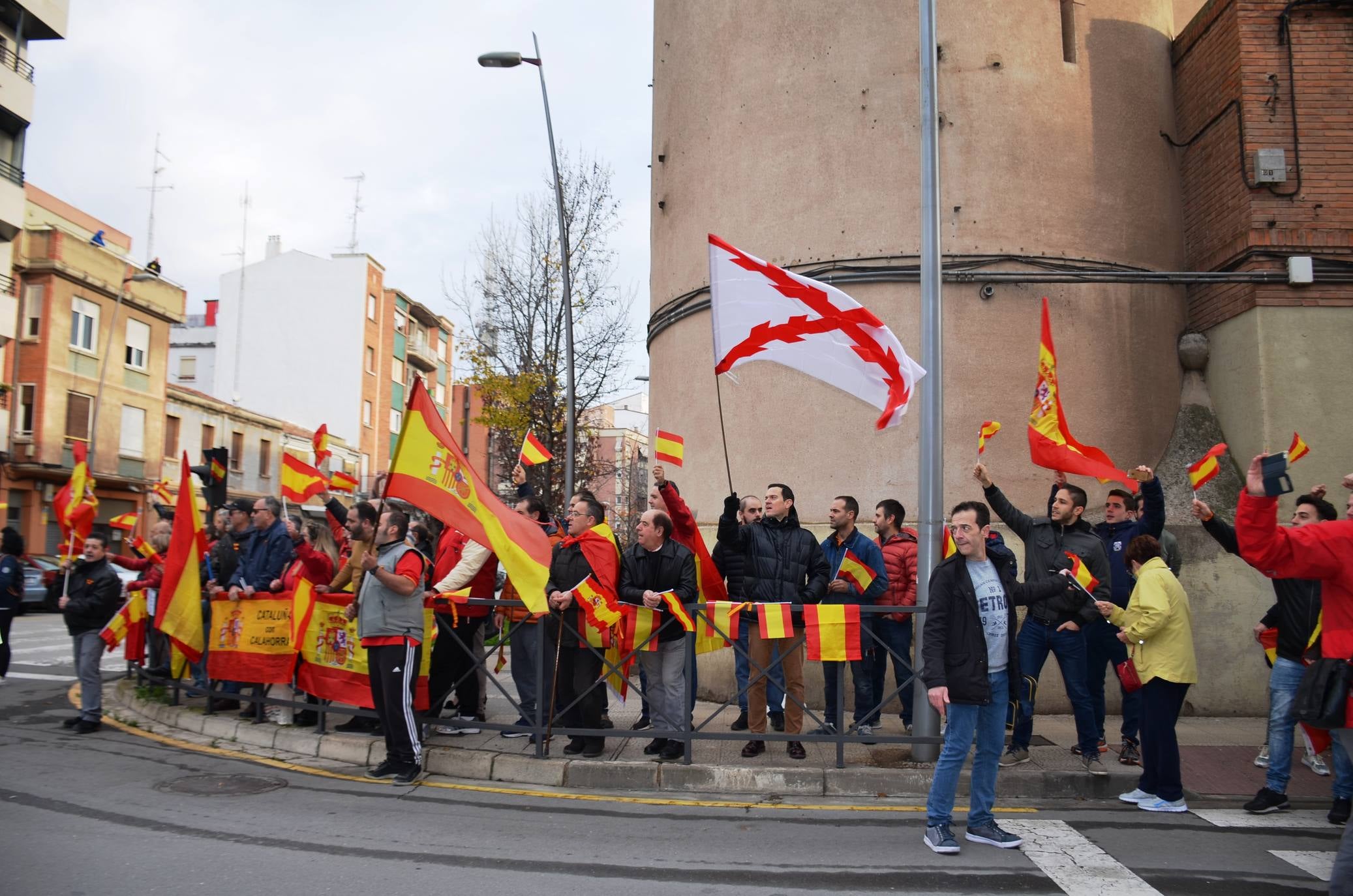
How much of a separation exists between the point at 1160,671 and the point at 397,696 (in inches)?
202

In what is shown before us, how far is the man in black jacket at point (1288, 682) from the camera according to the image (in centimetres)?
598

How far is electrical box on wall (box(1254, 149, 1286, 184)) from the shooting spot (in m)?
9.95

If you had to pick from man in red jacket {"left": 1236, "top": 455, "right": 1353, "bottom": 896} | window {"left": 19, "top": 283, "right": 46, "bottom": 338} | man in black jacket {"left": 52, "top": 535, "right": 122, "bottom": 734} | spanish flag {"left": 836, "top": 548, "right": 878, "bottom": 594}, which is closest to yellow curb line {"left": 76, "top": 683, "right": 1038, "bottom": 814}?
man in black jacket {"left": 52, "top": 535, "right": 122, "bottom": 734}

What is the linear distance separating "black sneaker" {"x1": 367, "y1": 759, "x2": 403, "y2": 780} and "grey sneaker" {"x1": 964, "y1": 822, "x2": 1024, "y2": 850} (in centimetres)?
394

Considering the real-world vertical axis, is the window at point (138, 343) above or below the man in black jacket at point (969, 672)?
above

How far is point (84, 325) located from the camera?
34.9 metres

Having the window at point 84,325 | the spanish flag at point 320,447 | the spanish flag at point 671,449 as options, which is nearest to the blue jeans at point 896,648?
the spanish flag at point 671,449

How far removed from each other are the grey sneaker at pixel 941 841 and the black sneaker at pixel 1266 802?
7.52 ft

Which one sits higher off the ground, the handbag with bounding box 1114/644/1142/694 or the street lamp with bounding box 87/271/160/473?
the street lamp with bounding box 87/271/160/473

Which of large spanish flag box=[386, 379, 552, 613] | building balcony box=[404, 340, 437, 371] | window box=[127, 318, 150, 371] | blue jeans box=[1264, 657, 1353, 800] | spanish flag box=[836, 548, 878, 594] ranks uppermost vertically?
building balcony box=[404, 340, 437, 371]

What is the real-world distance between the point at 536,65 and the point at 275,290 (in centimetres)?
4369

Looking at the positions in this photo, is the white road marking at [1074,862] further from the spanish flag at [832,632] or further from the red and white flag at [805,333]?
the red and white flag at [805,333]

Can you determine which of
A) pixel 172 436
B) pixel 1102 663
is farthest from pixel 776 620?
pixel 172 436

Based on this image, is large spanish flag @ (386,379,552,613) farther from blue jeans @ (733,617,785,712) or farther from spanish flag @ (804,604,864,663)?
spanish flag @ (804,604,864,663)
